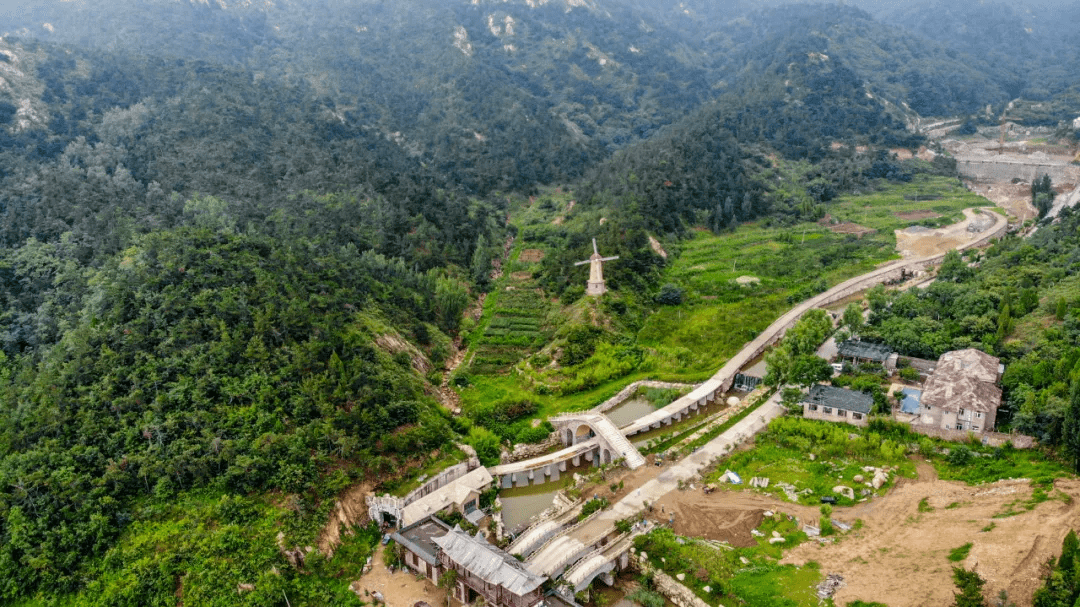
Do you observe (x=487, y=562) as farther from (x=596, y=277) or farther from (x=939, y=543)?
(x=596, y=277)

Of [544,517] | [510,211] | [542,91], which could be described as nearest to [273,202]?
[510,211]

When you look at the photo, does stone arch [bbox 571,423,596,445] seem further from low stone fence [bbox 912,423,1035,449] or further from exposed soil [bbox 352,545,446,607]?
low stone fence [bbox 912,423,1035,449]

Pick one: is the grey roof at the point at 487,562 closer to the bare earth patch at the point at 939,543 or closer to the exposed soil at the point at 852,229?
the bare earth patch at the point at 939,543

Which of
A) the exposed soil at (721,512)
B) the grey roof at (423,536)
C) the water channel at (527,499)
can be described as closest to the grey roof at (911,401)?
the exposed soil at (721,512)

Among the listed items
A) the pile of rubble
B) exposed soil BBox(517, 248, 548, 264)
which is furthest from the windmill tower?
the pile of rubble

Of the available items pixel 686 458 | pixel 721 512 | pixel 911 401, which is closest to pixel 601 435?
pixel 686 458

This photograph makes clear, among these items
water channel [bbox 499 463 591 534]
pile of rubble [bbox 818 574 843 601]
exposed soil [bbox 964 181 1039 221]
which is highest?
exposed soil [bbox 964 181 1039 221]
